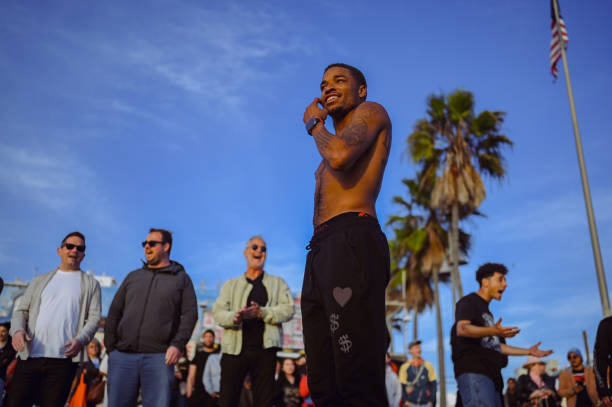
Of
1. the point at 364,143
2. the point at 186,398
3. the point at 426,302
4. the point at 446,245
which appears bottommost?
the point at 186,398

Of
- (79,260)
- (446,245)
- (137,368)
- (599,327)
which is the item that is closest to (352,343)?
(137,368)

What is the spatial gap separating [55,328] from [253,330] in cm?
209

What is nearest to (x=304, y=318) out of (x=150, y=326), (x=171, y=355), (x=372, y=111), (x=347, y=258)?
(x=347, y=258)

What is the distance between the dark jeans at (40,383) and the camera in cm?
527

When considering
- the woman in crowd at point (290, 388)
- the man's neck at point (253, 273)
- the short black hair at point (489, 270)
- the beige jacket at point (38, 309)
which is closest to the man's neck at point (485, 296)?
the short black hair at point (489, 270)

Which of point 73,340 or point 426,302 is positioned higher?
point 426,302

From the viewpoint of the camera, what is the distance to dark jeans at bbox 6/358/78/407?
5269mm

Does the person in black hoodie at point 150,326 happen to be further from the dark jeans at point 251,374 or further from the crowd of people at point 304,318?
the dark jeans at point 251,374

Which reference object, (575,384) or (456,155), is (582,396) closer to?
(575,384)

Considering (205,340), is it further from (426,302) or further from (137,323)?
(426,302)

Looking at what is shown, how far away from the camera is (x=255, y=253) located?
670 centimetres

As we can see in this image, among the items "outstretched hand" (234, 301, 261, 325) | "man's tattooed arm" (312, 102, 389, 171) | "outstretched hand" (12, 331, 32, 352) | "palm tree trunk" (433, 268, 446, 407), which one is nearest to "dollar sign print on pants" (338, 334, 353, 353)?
"man's tattooed arm" (312, 102, 389, 171)

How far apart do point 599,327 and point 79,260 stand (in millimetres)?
6068

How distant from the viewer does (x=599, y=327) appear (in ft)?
20.5
